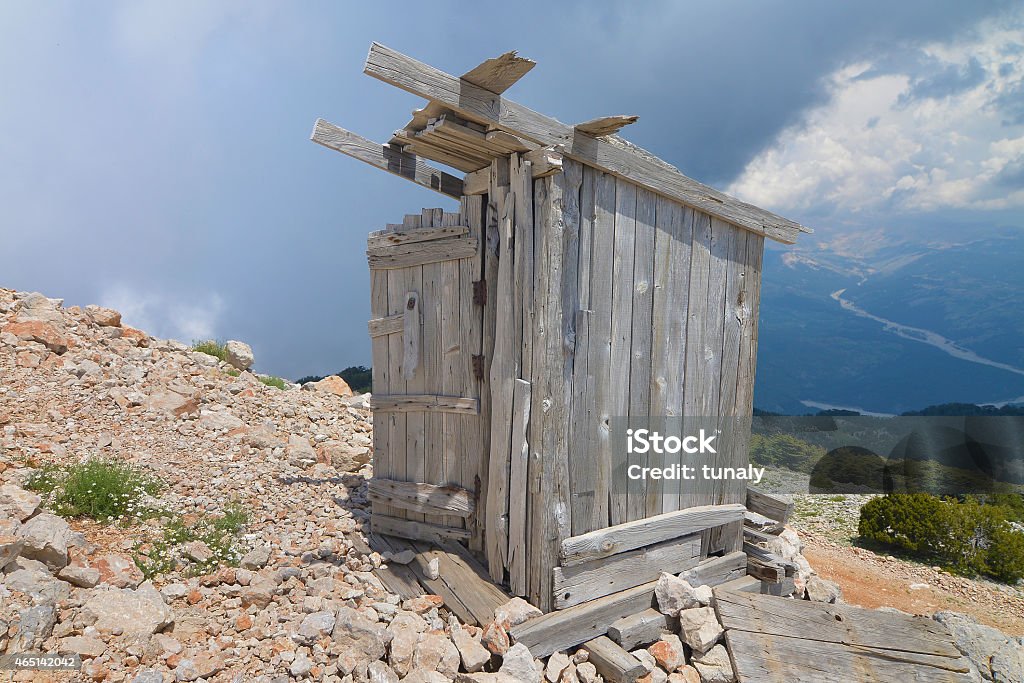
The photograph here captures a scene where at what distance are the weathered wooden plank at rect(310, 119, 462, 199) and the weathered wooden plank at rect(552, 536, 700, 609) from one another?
3806 millimetres

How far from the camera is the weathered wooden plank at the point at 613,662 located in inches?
168

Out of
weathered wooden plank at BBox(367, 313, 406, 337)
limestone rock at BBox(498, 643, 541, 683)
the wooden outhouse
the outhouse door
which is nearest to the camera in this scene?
limestone rock at BBox(498, 643, 541, 683)

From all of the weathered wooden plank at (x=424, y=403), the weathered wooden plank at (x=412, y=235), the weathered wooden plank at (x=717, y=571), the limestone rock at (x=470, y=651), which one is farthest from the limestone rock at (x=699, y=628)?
the weathered wooden plank at (x=412, y=235)

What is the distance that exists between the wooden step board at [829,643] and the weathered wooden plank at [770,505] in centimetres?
102

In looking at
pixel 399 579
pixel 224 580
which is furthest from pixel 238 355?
pixel 399 579

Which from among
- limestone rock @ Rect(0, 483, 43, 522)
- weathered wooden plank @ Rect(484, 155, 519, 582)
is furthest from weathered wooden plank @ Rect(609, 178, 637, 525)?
limestone rock @ Rect(0, 483, 43, 522)

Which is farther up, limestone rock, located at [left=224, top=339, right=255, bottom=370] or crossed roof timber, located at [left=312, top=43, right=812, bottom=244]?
crossed roof timber, located at [left=312, top=43, right=812, bottom=244]

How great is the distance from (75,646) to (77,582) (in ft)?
2.47

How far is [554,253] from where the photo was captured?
4.34 meters

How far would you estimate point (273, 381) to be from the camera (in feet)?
37.4

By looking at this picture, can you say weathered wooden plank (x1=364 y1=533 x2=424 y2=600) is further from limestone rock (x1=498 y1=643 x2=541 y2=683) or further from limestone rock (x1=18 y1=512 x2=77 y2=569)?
limestone rock (x1=18 y1=512 x2=77 y2=569)

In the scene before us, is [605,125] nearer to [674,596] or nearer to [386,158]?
[386,158]

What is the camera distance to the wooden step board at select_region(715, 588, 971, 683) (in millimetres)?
4523

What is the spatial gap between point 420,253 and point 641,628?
3.33m
